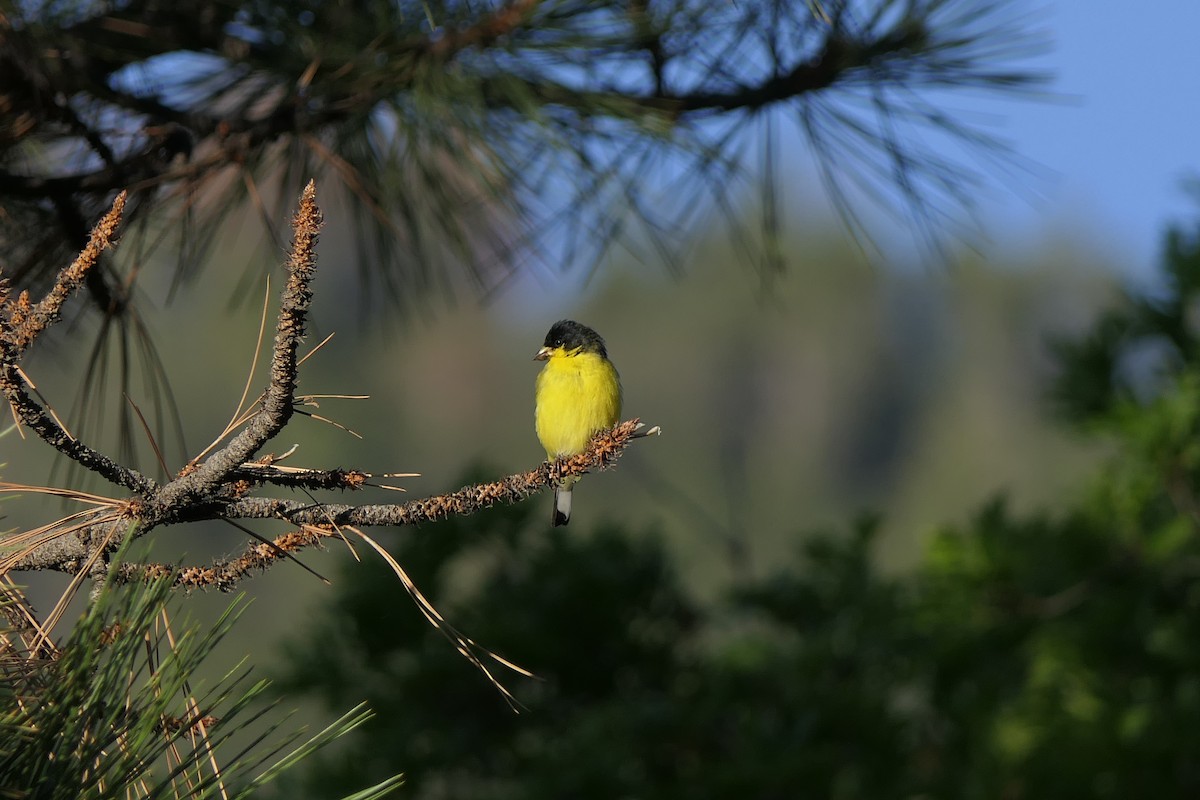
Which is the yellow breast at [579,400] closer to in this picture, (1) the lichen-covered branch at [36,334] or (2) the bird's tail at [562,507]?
(2) the bird's tail at [562,507]

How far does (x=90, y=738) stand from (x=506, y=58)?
2060 millimetres

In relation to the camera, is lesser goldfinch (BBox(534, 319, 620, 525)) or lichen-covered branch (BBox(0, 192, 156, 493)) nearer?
lichen-covered branch (BBox(0, 192, 156, 493))

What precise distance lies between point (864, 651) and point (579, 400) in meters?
2.77

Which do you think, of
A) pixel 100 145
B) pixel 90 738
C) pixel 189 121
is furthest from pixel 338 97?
pixel 90 738

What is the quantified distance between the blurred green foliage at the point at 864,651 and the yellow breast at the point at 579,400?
1.94 m

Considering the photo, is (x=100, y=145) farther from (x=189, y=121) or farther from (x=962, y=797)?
(x=962, y=797)

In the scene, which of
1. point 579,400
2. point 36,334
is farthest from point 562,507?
point 36,334

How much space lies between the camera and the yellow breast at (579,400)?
339cm

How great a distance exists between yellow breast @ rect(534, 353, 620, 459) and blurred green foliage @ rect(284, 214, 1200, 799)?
194cm

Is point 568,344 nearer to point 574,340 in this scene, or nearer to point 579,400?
point 574,340

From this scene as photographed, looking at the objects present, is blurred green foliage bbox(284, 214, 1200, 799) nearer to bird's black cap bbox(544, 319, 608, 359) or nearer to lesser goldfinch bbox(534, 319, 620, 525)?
lesser goldfinch bbox(534, 319, 620, 525)

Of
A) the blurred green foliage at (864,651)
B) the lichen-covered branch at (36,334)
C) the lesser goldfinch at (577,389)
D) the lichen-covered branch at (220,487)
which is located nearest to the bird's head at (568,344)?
the lesser goldfinch at (577,389)

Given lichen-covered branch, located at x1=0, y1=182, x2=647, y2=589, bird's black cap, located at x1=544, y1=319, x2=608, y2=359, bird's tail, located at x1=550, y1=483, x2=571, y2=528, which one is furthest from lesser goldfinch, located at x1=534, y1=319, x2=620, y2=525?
lichen-covered branch, located at x1=0, y1=182, x2=647, y2=589

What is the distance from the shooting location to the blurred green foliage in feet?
17.3
